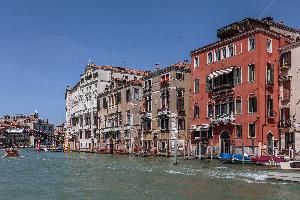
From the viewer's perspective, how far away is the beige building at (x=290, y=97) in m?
34.3

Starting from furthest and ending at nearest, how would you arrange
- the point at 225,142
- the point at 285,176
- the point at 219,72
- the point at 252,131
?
Answer: the point at 219,72, the point at 225,142, the point at 252,131, the point at 285,176

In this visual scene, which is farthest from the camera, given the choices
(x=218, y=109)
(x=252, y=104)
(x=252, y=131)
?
(x=218, y=109)

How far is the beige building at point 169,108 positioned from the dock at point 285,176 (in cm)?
2233

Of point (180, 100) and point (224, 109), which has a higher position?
point (180, 100)

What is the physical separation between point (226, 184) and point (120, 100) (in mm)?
36745

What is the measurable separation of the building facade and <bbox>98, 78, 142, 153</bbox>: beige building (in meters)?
1.81

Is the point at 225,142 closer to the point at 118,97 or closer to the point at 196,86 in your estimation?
the point at 196,86

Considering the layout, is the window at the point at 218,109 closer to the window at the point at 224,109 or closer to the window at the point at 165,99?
the window at the point at 224,109

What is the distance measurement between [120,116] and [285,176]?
36.4 m

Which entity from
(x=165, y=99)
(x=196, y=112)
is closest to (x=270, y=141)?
(x=196, y=112)

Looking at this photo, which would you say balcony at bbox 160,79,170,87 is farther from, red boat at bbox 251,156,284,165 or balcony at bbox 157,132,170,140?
red boat at bbox 251,156,284,165

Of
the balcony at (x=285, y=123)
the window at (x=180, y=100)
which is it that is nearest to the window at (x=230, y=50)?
the balcony at (x=285, y=123)

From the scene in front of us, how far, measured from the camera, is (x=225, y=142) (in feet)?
127

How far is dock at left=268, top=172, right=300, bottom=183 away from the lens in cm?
2084
